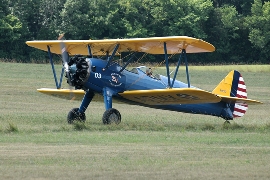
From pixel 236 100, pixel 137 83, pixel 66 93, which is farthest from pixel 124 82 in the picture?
pixel 236 100

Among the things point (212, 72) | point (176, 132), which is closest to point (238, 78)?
point (176, 132)

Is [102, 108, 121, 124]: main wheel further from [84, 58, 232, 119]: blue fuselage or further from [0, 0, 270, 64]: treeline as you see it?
[0, 0, 270, 64]: treeline

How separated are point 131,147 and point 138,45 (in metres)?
6.48

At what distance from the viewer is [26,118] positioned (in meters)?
22.5

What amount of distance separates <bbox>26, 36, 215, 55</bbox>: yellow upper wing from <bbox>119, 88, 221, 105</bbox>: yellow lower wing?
1.26 metres

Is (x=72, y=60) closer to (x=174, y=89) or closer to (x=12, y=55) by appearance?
(x=174, y=89)

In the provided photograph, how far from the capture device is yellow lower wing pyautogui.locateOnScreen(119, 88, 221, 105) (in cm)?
2080

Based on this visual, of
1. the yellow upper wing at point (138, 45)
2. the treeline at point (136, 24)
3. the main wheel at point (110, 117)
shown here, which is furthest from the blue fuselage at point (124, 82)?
the treeline at point (136, 24)

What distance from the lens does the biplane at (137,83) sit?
21.0 metres

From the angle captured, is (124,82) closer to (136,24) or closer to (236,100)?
(236,100)

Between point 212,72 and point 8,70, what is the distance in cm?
1411

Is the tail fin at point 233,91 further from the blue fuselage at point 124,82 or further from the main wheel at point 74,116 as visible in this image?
the main wheel at point 74,116

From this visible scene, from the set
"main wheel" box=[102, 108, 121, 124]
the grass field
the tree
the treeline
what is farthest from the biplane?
the tree

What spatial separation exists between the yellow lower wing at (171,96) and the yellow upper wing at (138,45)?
126cm
